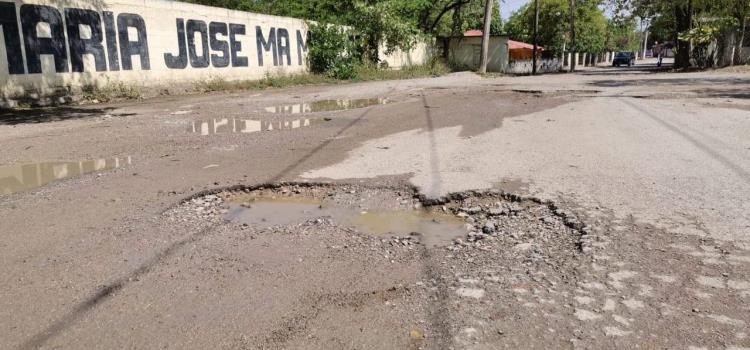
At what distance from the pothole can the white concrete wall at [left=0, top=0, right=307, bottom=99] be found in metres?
10.2

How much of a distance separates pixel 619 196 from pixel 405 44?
2432cm

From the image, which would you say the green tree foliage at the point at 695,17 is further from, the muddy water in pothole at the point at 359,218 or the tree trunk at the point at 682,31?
the muddy water in pothole at the point at 359,218

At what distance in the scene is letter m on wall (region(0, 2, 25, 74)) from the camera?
11.8 metres

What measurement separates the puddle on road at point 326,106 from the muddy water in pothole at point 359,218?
23.1 ft

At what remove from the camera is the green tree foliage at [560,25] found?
156ft

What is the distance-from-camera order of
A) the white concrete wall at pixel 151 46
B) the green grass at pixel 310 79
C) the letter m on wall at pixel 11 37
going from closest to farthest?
the letter m on wall at pixel 11 37 < the white concrete wall at pixel 151 46 < the green grass at pixel 310 79

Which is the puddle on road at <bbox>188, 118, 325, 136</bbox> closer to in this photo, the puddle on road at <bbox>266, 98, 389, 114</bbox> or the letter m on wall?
the puddle on road at <bbox>266, 98, 389, 114</bbox>

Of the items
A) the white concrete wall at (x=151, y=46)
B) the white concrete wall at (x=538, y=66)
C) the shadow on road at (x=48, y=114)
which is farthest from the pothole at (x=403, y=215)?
the white concrete wall at (x=538, y=66)

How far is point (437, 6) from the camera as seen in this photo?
3575 cm

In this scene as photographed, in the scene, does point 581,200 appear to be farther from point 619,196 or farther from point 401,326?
point 401,326

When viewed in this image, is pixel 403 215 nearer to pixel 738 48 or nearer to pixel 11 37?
pixel 11 37

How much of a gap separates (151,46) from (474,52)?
24.3 meters

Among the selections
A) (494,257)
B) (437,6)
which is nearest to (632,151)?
(494,257)

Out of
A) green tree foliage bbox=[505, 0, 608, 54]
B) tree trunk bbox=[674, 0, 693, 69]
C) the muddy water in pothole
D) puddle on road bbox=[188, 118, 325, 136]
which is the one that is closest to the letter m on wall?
puddle on road bbox=[188, 118, 325, 136]
